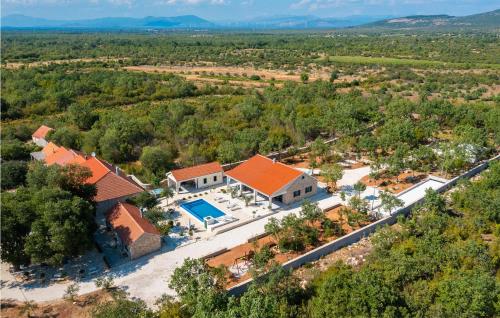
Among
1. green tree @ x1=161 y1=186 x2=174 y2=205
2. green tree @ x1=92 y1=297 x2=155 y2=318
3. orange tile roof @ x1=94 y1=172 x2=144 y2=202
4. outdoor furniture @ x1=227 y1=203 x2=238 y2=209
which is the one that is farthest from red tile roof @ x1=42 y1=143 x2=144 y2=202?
green tree @ x1=92 y1=297 x2=155 y2=318

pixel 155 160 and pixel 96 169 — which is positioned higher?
pixel 96 169

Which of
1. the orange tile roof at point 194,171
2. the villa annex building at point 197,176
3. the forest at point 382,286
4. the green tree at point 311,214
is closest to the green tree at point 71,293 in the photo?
the forest at point 382,286

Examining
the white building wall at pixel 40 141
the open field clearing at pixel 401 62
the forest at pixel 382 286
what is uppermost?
the open field clearing at pixel 401 62

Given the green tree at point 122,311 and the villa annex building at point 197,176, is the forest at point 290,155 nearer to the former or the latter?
the green tree at point 122,311

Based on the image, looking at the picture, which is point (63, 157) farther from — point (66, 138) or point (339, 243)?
point (339, 243)

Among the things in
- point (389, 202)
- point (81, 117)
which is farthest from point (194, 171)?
point (81, 117)

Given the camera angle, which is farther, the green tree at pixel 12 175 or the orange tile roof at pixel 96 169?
the green tree at pixel 12 175

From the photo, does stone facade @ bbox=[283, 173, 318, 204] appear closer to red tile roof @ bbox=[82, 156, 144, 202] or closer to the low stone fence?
the low stone fence
